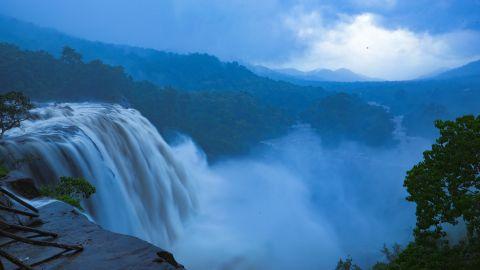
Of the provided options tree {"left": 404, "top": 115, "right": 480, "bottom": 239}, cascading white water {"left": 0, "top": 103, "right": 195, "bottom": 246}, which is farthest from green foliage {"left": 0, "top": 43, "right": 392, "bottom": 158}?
tree {"left": 404, "top": 115, "right": 480, "bottom": 239}

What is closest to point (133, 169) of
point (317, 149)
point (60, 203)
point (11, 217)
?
point (60, 203)

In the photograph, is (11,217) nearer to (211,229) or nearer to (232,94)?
(211,229)

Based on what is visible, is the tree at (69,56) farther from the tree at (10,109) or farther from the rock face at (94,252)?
the rock face at (94,252)

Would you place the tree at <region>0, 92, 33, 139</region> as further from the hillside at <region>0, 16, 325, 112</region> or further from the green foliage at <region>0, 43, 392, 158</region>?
the hillside at <region>0, 16, 325, 112</region>

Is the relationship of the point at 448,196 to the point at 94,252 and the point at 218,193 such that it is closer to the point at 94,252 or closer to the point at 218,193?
the point at 94,252

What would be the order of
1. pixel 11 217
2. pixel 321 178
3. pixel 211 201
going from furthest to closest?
pixel 321 178, pixel 211 201, pixel 11 217

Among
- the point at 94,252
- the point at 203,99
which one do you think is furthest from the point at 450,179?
the point at 203,99
